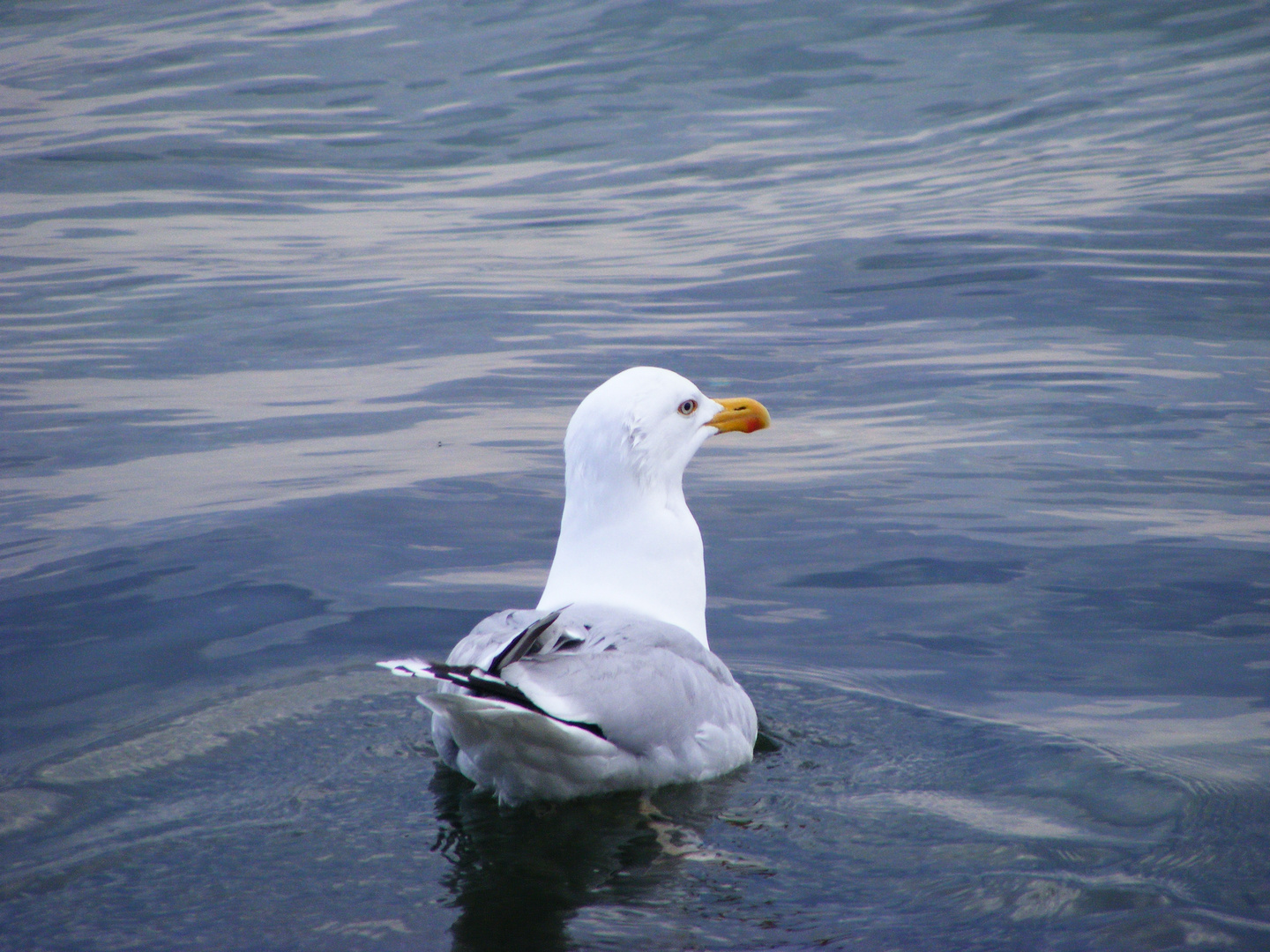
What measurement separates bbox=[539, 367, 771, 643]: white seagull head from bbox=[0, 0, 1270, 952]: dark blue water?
1.71 feet

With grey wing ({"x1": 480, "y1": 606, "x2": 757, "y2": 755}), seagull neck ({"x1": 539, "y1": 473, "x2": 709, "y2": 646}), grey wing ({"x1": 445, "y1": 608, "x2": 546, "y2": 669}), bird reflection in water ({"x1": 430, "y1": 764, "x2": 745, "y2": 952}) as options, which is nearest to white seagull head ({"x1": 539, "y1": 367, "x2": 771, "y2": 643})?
seagull neck ({"x1": 539, "y1": 473, "x2": 709, "y2": 646})

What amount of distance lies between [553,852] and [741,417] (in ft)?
6.61

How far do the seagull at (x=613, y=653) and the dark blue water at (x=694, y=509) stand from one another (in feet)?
0.50

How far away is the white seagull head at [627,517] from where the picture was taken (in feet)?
15.3

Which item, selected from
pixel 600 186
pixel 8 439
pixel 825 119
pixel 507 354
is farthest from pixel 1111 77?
pixel 8 439

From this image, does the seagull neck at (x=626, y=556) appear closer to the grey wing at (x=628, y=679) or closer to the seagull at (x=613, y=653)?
the seagull at (x=613, y=653)

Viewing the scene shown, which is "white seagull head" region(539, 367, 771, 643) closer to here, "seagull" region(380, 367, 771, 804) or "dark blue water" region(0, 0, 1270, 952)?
"seagull" region(380, 367, 771, 804)

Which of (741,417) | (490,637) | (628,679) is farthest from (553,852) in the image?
(741,417)

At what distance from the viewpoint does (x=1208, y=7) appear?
71.5 ft

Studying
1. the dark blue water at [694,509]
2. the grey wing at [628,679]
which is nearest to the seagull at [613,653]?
the grey wing at [628,679]

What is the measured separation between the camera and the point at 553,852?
146 inches

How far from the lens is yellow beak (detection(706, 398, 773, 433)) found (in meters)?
5.14

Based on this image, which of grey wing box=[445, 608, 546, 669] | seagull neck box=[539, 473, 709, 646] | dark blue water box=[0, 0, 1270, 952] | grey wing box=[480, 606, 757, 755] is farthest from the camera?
seagull neck box=[539, 473, 709, 646]

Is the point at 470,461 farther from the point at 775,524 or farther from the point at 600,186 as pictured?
the point at 600,186
